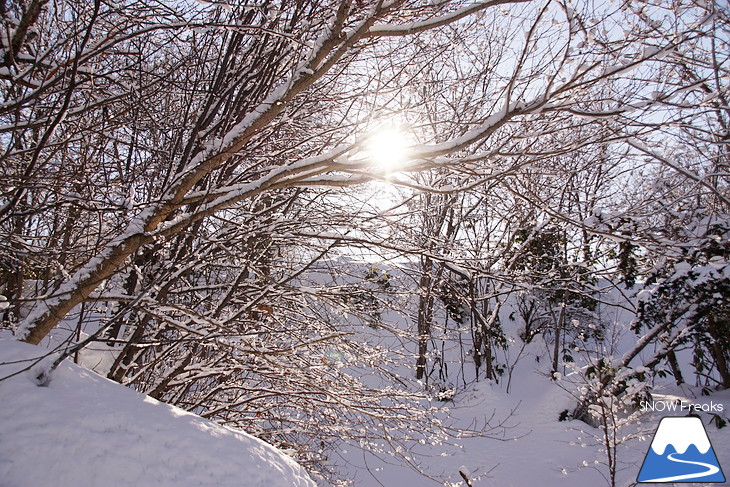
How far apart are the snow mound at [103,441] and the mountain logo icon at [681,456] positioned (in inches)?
203

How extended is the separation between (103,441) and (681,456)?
672 centimetres

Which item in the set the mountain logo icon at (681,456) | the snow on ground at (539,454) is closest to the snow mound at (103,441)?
the snow on ground at (539,454)

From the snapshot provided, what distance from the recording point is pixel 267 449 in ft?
5.96

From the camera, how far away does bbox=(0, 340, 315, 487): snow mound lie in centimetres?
123

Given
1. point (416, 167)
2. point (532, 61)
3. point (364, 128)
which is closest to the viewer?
point (416, 167)

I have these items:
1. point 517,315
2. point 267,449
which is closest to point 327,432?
point 267,449

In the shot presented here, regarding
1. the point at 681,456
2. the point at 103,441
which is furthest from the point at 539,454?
the point at 103,441

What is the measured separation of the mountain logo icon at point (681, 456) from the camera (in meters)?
4.80

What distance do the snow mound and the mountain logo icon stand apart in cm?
515

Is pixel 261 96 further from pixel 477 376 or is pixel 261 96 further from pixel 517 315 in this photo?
pixel 517 315

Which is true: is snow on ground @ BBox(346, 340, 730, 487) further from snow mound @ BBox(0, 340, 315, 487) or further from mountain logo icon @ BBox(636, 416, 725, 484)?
snow mound @ BBox(0, 340, 315, 487)

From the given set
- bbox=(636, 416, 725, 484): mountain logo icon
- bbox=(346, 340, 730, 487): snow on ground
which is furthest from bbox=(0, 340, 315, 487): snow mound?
bbox=(636, 416, 725, 484): mountain logo icon

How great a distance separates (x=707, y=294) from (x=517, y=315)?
5.98m

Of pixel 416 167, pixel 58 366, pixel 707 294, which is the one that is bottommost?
pixel 58 366
